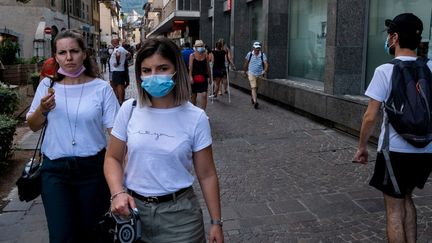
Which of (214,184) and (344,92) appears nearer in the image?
(214,184)

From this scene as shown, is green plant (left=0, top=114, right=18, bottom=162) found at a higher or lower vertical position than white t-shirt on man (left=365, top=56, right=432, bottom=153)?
lower

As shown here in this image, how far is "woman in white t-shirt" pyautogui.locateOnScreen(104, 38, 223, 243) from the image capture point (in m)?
2.29

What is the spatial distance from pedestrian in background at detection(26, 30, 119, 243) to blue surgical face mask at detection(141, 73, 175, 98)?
97 cm

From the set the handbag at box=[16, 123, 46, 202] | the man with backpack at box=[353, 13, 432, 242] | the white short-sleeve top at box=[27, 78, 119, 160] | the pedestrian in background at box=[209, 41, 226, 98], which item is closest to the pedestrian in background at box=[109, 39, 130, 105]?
the pedestrian in background at box=[209, 41, 226, 98]

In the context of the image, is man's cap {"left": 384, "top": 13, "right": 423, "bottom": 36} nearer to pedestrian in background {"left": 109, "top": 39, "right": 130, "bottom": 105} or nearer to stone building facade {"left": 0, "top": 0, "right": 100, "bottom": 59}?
pedestrian in background {"left": 109, "top": 39, "right": 130, "bottom": 105}

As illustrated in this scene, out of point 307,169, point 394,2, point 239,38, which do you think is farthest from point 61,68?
point 239,38

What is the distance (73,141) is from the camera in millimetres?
3068

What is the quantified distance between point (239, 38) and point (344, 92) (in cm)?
1012

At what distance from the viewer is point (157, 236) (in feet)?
7.50

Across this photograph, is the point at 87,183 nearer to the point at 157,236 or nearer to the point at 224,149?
the point at 157,236

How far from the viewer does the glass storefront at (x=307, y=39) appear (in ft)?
37.6

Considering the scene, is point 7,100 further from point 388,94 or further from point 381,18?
point 388,94

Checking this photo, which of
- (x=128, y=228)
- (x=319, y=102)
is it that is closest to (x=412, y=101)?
(x=128, y=228)

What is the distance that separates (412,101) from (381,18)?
6.09 m
